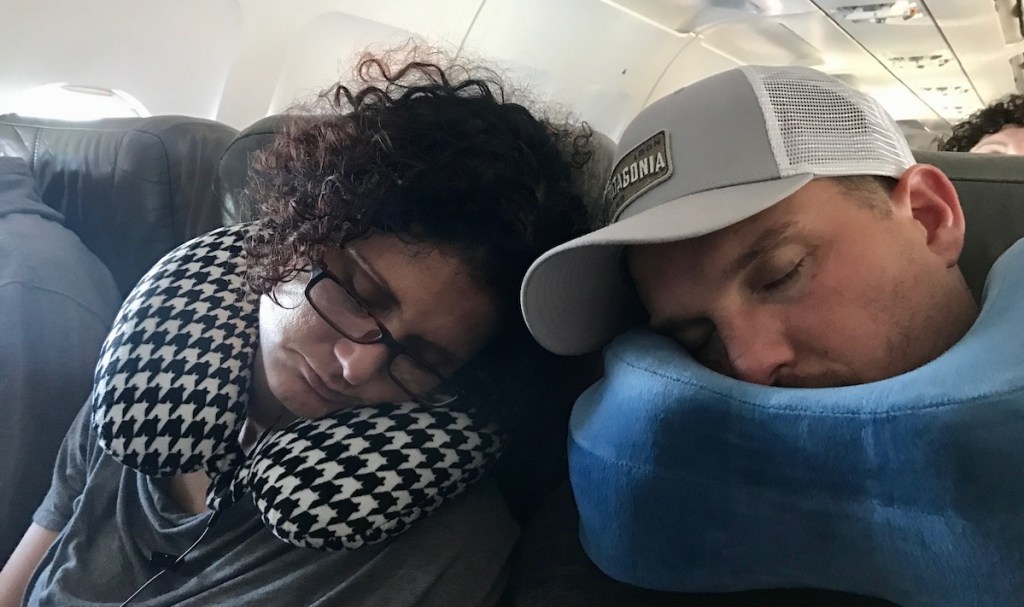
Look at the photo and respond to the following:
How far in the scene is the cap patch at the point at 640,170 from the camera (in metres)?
0.77

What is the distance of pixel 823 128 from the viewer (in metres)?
0.73

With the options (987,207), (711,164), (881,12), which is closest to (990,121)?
(987,207)

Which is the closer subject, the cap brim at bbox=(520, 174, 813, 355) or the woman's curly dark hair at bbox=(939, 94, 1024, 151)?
the cap brim at bbox=(520, 174, 813, 355)

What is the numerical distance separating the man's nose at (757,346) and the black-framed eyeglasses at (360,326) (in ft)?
1.28

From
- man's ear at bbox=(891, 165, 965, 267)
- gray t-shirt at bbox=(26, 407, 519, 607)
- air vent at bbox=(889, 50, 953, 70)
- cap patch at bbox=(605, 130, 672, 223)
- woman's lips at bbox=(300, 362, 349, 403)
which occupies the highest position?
air vent at bbox=(889, 50, 953, 70)

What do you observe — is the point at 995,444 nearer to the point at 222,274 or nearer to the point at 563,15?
the point at 222,274

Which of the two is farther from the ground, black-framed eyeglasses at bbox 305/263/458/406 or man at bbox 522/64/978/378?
man at bbox 522/64/978/378

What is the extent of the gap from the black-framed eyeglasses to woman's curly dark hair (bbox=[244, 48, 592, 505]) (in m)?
0.04

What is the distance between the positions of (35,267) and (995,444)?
56.3 inches

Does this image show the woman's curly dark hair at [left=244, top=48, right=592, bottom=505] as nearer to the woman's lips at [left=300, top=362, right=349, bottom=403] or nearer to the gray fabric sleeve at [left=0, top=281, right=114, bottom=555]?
the woman's lips at [left=300, top=362, right=349, bottom=403]

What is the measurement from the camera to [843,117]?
2.44ft

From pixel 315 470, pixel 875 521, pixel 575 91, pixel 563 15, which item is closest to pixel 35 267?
pixel 315 470

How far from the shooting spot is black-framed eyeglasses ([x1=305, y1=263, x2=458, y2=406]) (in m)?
0.89

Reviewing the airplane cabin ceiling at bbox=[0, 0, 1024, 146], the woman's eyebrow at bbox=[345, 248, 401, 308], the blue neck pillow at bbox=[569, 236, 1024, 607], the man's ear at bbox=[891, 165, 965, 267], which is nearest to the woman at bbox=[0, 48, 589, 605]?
the woman's eyebrow at bbox=[345, 248, 401, 308]
